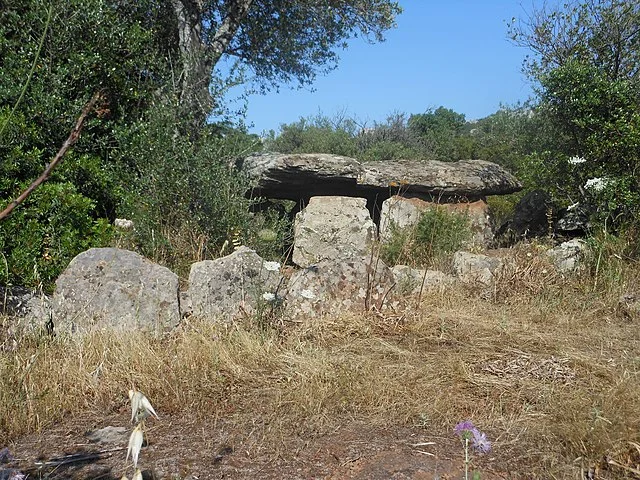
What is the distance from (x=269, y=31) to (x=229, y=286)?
6113 millimetres

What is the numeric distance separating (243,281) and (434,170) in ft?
18.3

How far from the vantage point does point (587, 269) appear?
5.88 meters

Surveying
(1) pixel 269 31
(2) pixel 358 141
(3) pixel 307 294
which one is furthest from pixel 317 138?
(3) pixel 307 294

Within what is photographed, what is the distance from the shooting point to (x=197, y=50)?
8.08m

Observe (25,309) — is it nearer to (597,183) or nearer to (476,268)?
(476,268)

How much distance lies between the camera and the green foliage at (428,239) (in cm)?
732

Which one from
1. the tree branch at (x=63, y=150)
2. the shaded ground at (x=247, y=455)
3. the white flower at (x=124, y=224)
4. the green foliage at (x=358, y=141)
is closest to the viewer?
the tree branch at (x=63, y=150)

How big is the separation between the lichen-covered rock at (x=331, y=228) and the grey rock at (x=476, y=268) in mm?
2298

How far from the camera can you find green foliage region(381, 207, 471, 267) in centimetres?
732

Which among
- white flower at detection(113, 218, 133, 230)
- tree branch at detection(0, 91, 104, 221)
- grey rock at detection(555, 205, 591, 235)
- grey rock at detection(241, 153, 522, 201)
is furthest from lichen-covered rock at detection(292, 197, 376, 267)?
tree branch at detection(0, 91, 104, 221)

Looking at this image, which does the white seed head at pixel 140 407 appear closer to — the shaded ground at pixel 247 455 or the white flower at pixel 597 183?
the shaded ground at pixel 247 455

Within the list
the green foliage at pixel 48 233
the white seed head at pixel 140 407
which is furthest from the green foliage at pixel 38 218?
the white seed head at pixel 140 407

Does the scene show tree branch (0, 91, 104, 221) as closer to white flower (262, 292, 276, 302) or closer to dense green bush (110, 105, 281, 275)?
white flower (262, 292, 276, 302)

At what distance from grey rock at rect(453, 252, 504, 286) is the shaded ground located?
9.23ft
